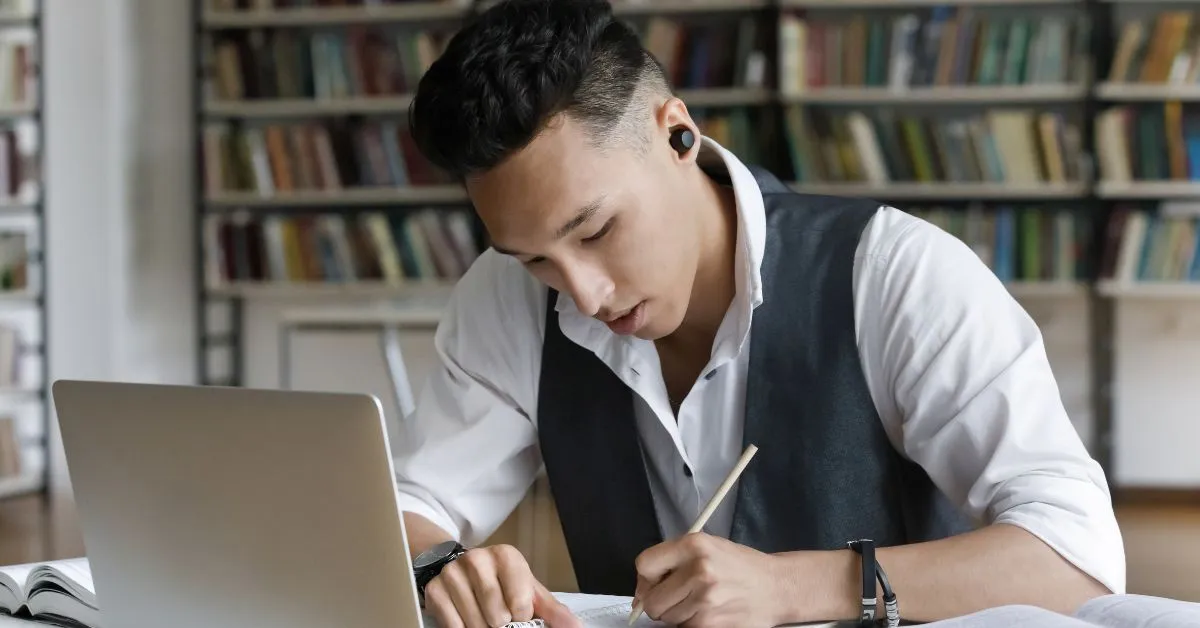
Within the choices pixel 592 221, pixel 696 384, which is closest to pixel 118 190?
pixel 696 384

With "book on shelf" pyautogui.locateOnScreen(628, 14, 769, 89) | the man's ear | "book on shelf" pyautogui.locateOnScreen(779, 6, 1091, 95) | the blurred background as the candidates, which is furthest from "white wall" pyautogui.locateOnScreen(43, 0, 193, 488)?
the man's ear

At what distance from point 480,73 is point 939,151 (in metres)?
3.57

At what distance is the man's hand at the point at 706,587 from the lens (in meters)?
0.91

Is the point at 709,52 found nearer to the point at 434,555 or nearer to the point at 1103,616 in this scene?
the point at 434,555

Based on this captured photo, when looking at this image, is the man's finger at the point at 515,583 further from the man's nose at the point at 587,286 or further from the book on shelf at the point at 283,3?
the book on shelf at the point at 283,3

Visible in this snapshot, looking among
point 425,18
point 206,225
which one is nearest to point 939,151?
point 425,18

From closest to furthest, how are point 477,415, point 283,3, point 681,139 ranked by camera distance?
point 681,139 < point 477,415 < point 283,3

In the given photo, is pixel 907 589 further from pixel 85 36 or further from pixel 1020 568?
pixel 85 36

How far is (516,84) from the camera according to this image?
1.07m

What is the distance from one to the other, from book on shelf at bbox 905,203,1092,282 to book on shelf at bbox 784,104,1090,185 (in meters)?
0.13

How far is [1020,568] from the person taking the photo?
39.9 inches

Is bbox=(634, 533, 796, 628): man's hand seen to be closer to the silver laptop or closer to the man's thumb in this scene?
the man's thumb

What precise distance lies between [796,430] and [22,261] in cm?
410

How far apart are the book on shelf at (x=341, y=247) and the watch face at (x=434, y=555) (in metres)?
3.74
